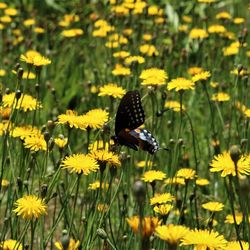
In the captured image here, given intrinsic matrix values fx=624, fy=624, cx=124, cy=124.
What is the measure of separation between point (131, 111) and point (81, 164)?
48 centimetres

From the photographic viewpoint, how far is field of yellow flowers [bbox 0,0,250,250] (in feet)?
7.15

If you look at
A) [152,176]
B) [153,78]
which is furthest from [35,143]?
[153,78]

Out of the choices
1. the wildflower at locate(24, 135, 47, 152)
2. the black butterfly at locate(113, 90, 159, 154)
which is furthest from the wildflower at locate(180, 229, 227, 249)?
the wildflower at locate(24, 135, 47, 152)

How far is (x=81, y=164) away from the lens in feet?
7.09

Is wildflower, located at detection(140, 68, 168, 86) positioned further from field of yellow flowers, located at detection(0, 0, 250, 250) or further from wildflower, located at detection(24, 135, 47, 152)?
wildflower, located at detection(24, 135, 47, 152)

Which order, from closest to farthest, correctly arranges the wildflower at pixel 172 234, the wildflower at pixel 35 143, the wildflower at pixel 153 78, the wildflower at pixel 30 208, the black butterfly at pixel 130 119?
1. the wildflower at pixel 172 234
2. the wildflower at pixel 30 208
3. the wildflower at pixel 35 143
4. the black butterfly at pixel 130 119
5. the wildflower at pixel 153 78

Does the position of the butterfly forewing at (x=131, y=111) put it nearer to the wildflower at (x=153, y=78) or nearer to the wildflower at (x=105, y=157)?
the wildflower at (x=105, y=157)

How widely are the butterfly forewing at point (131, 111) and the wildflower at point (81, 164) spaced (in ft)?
1.36

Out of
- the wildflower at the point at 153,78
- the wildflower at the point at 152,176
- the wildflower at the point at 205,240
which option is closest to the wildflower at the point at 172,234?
the wildflower at the point at 205,240

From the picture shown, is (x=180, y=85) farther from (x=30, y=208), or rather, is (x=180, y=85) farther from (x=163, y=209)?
(x=30, y=208)

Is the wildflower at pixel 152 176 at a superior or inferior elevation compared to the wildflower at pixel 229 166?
inferior

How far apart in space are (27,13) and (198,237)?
16.0 ft

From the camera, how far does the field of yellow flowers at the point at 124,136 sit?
7.15ft

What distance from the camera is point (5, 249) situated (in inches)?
82.6
